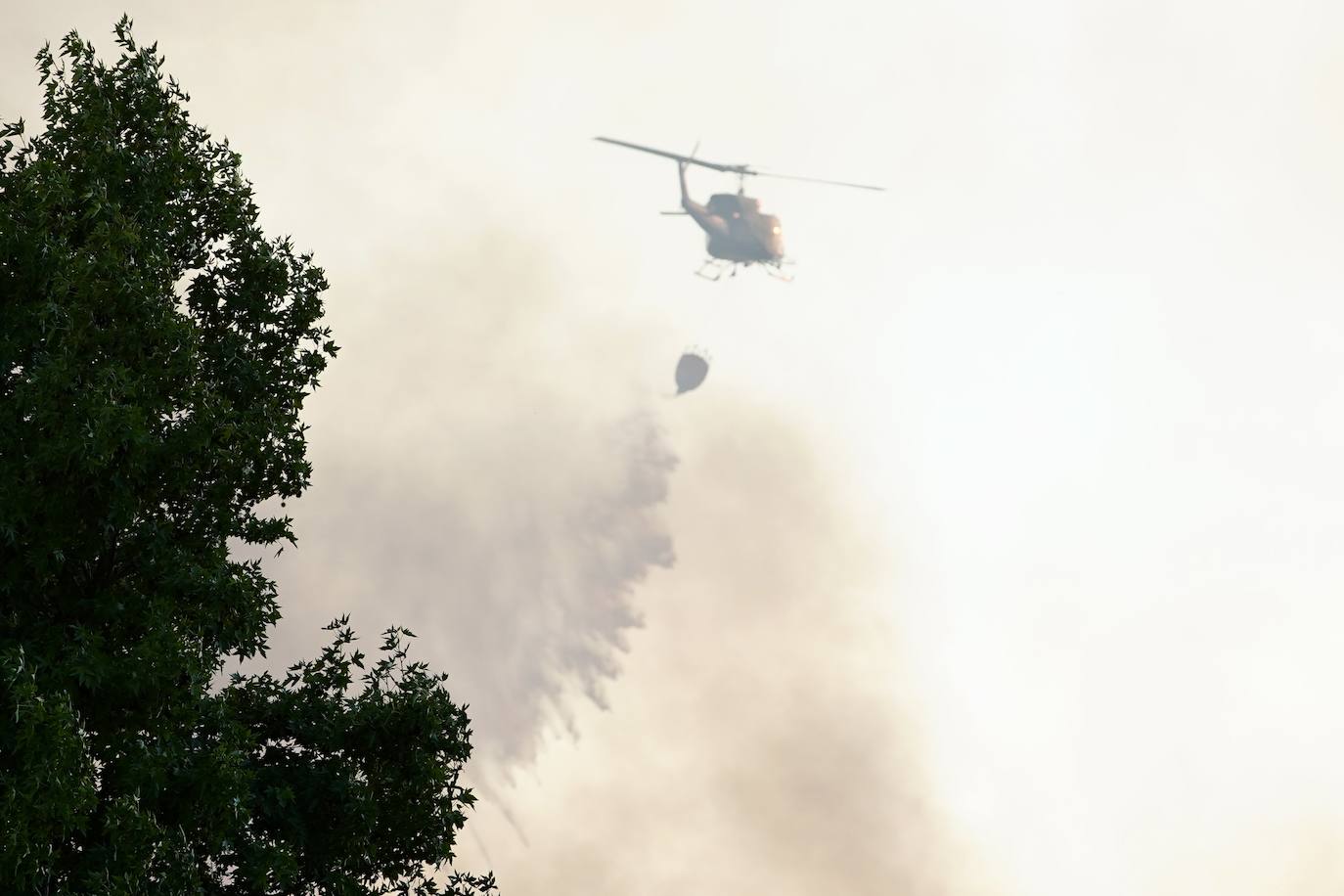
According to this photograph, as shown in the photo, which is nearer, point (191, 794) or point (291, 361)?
point (191, 794)

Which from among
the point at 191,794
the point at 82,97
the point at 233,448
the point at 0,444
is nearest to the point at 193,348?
the point at 233,448

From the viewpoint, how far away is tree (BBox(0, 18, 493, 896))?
23.4 meters

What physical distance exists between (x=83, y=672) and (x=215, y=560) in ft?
11.3

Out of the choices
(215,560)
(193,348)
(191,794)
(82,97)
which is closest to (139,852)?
(191,794)

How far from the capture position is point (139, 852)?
23.5 meters

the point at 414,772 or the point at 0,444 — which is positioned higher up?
the point at 0,444

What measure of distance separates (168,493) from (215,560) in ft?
5.10

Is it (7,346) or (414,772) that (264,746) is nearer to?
(414,772)

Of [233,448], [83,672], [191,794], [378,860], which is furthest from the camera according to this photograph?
[378,860]

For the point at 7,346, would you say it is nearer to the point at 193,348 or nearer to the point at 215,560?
the point at 193,348

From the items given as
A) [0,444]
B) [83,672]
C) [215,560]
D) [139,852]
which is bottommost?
[139,852]

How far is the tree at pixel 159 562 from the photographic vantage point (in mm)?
23438

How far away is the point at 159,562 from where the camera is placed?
25531 mm

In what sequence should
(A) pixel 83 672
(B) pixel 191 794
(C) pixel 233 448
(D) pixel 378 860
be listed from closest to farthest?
(A) pixel 83 672 < (B) pixel 191 794 < (C) pixel 233 448 < (D) pixel 378 860
